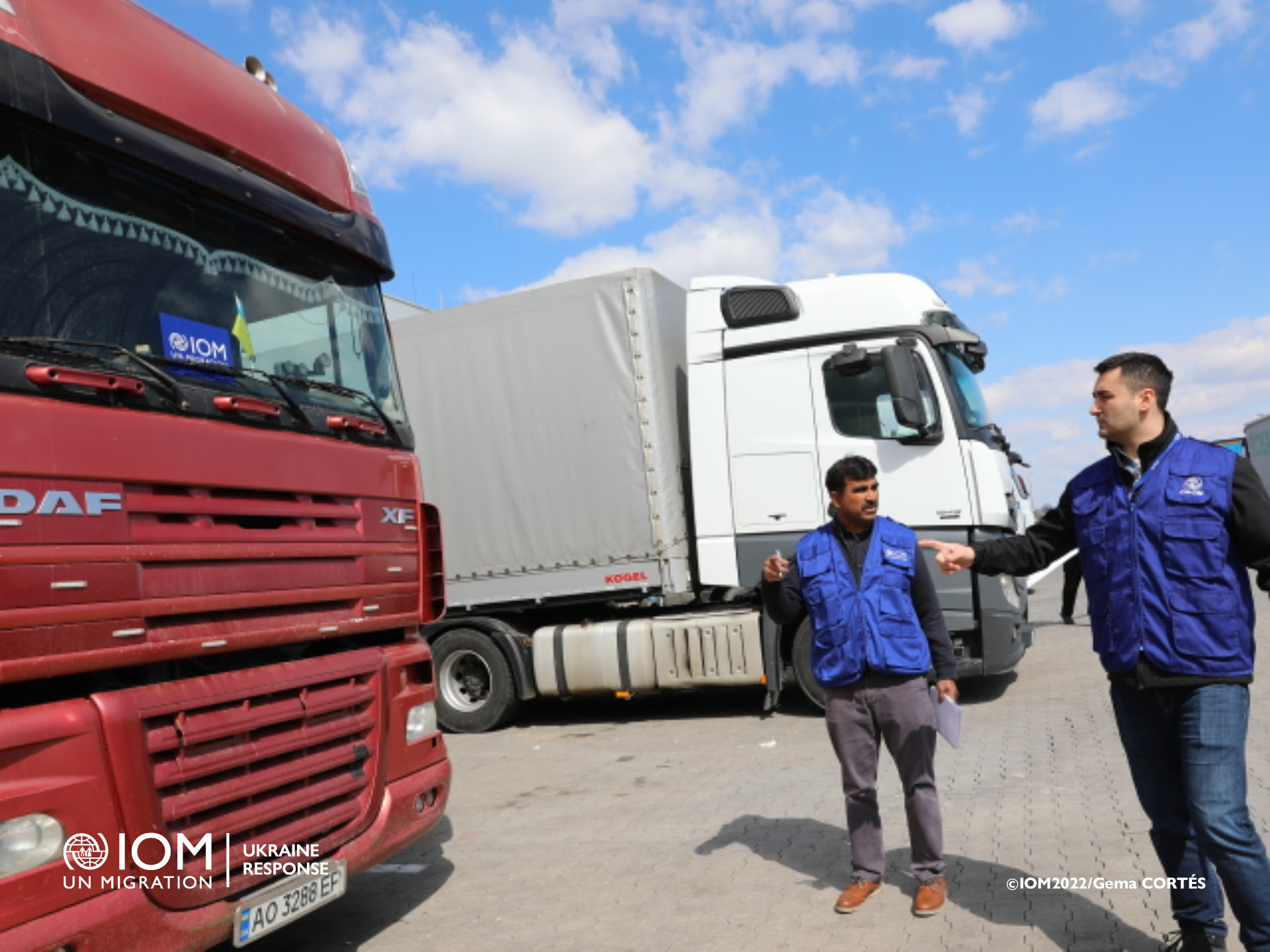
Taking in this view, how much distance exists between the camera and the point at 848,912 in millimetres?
4531

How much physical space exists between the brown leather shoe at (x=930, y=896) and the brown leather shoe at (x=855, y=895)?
0.18 m

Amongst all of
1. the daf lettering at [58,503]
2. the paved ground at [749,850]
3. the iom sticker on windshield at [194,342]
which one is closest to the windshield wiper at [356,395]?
the iom sticker on windshield at [194,342]

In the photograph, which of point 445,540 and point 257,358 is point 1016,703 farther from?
point 257,358

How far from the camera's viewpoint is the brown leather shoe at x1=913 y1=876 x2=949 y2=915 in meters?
4.41

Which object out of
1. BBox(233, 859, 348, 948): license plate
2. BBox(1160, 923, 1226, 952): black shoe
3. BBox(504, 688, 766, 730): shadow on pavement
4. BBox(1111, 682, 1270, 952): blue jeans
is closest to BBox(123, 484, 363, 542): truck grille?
BBox(233, 859, 348, 948): license plate

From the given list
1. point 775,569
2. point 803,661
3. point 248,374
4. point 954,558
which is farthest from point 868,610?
point 803,661

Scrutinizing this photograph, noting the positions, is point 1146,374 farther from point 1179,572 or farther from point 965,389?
point 965,389

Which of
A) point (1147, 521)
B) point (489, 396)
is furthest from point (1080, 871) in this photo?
point (489, 396)

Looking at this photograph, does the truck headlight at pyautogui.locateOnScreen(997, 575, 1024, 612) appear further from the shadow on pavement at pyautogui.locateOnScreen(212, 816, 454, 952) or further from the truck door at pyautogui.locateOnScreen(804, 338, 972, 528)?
the shadow on pavement at pyautogui.locateOnScreen(212, 816, 454, 952)

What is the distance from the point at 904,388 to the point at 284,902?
5.66 m

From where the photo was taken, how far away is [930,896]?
4438mm

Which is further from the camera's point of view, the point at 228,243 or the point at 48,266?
the point at 228,243

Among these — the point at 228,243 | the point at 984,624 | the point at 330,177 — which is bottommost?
the point at 984,624

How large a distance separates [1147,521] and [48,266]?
3594 mm
